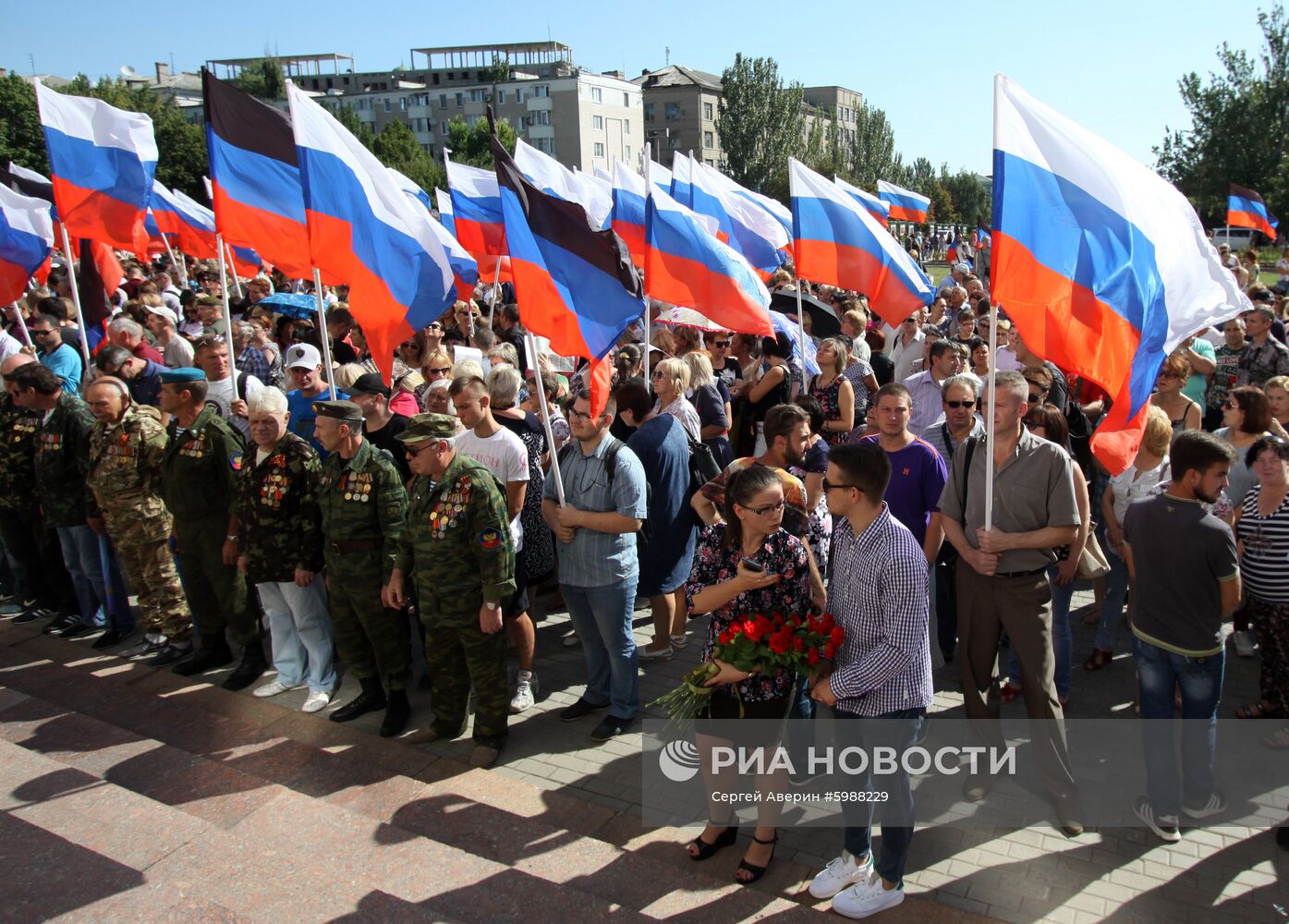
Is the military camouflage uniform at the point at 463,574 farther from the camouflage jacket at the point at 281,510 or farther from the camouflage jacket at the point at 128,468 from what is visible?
the camouflage jacket at the point at 128,468

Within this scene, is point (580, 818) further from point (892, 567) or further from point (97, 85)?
point (97, 85)

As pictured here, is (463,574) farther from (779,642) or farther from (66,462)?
(66,462)

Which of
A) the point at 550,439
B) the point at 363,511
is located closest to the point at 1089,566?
the point at 550,439

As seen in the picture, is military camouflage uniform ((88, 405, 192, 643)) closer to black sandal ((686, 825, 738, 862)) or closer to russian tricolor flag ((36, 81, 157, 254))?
russian tricolor flag ((36, 81, 157, 254))

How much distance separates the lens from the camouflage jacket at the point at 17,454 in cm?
700

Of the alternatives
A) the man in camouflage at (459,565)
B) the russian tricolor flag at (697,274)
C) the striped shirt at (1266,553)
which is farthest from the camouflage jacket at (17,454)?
the striped shirt at (1266,553)

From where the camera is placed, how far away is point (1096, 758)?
16.1ft

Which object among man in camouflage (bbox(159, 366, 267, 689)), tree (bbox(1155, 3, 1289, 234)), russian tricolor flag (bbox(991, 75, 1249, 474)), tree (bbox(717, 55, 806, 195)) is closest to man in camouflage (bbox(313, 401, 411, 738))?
man in camouflage (bbox(159, 366, 267, 689))

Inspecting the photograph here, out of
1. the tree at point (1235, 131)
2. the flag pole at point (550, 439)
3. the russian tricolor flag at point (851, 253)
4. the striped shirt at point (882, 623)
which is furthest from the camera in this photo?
the tree at point (1235, 131)

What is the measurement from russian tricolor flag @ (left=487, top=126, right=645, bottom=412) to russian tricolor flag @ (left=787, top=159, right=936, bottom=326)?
8.28 feet

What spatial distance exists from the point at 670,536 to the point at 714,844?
221cm

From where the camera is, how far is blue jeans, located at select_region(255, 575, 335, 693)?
19.4 ft

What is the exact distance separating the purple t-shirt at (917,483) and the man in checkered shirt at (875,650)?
159 cm

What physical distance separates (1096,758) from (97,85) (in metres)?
86.9
